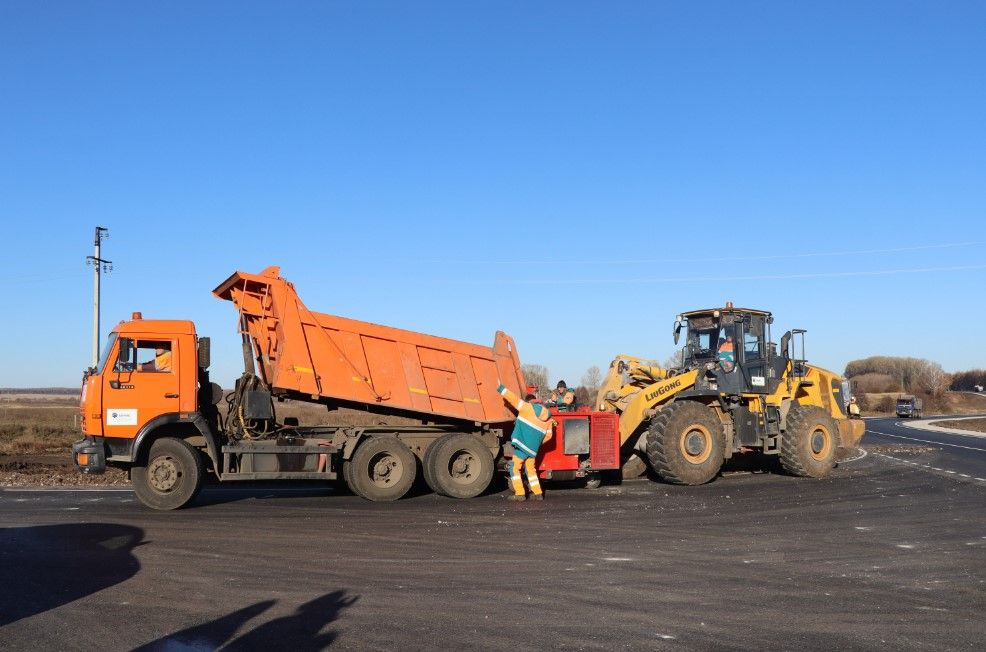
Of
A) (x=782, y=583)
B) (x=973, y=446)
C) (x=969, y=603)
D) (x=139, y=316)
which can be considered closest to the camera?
(x=969, y=603)

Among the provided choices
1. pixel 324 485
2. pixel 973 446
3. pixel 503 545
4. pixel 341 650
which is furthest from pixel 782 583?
pixel 973 446

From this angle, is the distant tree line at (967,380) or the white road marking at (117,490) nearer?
the white road marking at (117,490)

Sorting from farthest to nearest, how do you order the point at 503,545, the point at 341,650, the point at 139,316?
1. the point at 139,316
2. the point at 503,545
3. the point at 341,650

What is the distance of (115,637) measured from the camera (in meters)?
6.31

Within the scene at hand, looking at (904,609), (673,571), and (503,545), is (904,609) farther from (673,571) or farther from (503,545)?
(503,545)

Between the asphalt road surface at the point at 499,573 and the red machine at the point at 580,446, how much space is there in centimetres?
108

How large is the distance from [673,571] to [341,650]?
12.1 feet

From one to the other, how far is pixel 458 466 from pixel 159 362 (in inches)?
187

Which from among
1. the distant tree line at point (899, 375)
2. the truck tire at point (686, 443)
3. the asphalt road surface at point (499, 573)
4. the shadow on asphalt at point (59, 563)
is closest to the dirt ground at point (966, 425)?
the truck tire at point (686, 443)

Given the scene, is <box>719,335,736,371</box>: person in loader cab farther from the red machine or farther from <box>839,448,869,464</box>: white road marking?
<box>839,448,869,464</box>: white road marking

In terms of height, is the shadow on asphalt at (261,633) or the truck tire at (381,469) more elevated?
the truck tire at (381,469)

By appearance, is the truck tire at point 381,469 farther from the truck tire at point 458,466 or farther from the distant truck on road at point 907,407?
the distant truck on road at point 907,407

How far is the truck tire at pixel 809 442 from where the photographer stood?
54.4ft

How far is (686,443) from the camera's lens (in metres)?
15.9
